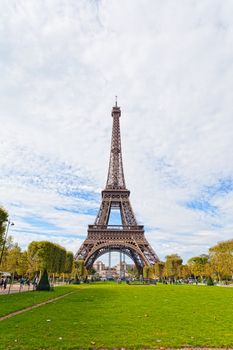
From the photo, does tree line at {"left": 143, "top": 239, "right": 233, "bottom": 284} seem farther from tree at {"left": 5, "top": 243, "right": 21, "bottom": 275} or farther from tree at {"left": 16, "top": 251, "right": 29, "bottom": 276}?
tree at {"left": 5, "top": 243, "right": 21, "bottom": 275}

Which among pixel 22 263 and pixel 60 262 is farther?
pixel 22 263

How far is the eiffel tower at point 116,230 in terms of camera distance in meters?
73.6

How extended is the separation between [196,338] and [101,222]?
71212 millimetres

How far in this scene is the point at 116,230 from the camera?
253 ft

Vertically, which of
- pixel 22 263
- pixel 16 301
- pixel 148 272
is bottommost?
pixel 16 301

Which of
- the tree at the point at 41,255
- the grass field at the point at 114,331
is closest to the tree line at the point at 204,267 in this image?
the tree at the point at 41,255

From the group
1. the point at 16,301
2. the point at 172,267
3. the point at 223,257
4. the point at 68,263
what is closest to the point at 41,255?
the point at 68,263

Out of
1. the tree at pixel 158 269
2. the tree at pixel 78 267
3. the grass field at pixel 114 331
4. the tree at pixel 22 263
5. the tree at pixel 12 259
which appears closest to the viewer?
the grass field at pixel 114 331

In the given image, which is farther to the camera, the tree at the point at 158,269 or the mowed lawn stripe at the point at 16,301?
the tree at the point at 158,269

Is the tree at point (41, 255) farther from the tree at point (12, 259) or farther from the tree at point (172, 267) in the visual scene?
the tree at point (172, 267)

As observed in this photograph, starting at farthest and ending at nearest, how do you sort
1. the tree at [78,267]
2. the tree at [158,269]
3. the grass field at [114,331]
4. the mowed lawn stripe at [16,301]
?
the tree at [158,269]
the tree at [78,267]
the mowed lawn stripe at [16,301]
the grass field at [114,331]

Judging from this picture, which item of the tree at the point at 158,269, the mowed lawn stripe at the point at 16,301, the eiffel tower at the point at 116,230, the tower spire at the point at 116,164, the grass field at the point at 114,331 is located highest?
the tower spire at the point at 116,164

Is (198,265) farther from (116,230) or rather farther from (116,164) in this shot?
(116,164)

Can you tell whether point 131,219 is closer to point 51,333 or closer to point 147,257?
point 147,257
